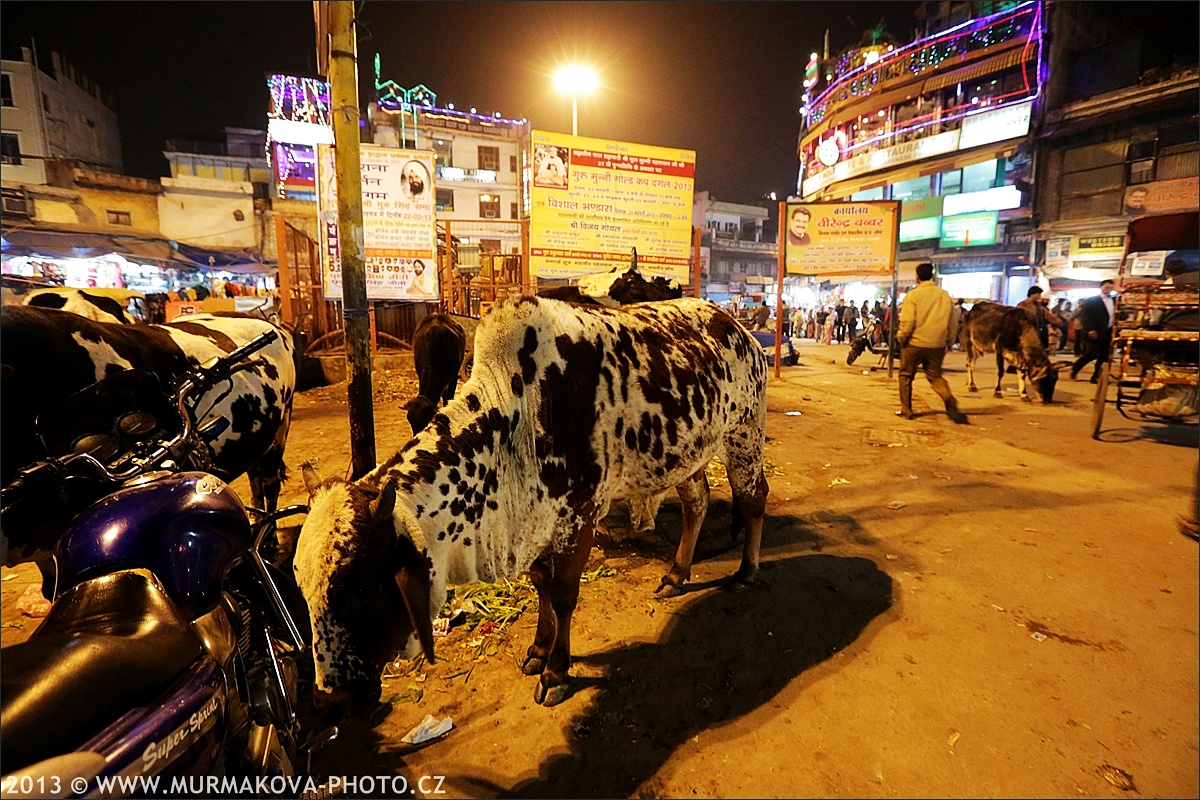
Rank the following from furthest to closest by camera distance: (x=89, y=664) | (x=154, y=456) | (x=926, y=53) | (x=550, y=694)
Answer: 1. (x=926, y=53)
2. (x=550, y=694)
3. (x=154, y=456)
4. (x=89, y=664)

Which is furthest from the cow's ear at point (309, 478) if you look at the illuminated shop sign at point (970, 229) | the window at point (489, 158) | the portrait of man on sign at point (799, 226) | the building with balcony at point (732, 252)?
the building with balcony at point (732, 252)

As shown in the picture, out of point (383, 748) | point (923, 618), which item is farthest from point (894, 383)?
point (383, 748)

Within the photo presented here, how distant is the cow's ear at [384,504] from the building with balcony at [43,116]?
43.7 meters

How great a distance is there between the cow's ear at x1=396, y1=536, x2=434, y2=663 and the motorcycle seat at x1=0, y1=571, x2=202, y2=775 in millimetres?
679

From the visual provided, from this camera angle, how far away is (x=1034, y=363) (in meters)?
10.5

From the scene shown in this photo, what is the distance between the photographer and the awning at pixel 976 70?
1065 inches

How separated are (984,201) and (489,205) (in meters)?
31.9

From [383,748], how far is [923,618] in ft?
11.0

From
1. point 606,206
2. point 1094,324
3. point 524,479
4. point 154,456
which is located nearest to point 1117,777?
point 524,479

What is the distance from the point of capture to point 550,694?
2.96m

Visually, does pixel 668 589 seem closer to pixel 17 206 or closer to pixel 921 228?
pixel 921 228

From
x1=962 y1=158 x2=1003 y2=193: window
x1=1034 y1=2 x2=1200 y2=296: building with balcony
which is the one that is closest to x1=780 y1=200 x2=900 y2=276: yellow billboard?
x1=1034 y1=2 x2=1200 y2=296: building with balcony

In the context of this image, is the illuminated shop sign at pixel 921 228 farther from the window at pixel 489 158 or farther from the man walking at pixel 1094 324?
the window at pixel 489 158

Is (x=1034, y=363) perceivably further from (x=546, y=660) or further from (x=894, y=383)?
(x=546, y=660)
